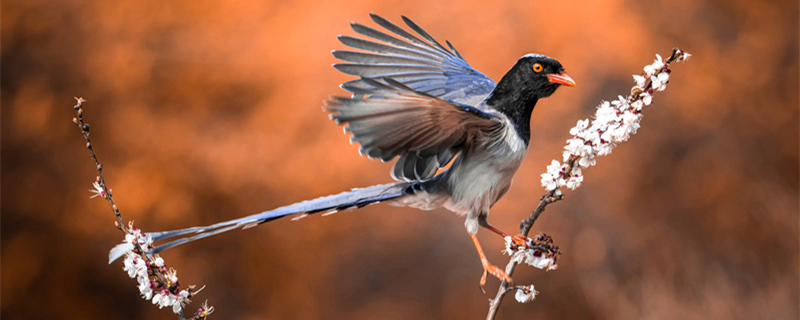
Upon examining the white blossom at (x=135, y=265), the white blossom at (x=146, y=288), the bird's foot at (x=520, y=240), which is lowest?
the white blossom at (x=146, y=288)

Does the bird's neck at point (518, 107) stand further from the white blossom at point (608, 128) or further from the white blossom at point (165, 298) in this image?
the white blossom at point (165, 298)

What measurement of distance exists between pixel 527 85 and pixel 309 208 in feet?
1.60

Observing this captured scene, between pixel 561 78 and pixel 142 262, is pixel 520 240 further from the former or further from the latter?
pixel 142 262

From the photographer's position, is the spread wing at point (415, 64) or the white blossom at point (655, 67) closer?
the white blossom at point (655, 67)

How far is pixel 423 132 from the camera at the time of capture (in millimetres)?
1078

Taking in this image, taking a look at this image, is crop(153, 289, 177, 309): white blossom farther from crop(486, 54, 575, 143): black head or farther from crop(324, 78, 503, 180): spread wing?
crop(486, 54, 575, 143): black head

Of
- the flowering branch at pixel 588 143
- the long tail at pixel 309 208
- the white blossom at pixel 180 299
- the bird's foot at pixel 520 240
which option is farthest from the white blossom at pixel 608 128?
the white blossom at pixel 180 299

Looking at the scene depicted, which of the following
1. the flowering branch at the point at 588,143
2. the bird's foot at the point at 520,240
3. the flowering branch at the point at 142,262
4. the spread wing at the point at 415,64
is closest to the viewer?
the flowering branch at the point at 142,262

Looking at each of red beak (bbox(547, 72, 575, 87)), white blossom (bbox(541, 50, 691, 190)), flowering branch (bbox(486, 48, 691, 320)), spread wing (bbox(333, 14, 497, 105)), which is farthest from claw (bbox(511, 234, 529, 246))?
spread wing (bbox(333, 14, 497, 105))

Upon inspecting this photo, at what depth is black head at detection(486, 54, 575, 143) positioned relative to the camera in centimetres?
122

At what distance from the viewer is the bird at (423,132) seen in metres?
1.00

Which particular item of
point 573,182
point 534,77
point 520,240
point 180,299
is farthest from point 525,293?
point 180,299

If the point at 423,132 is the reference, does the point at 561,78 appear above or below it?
above

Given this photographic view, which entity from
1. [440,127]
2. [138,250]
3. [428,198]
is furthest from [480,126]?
[138,250]
